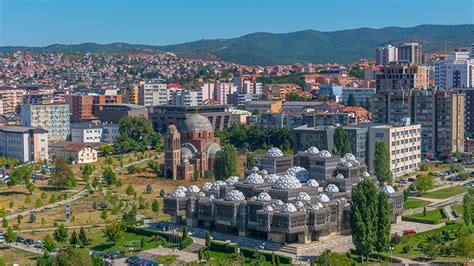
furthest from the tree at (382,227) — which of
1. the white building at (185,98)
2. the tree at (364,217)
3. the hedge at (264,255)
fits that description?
the white building at (185,98)

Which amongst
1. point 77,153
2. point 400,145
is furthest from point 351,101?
point 77,153

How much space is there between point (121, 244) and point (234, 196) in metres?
4.50

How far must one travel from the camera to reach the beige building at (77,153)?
49.9m

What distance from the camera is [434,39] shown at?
17875cm

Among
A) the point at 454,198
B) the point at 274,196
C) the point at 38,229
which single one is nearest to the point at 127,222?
the point at 38,229

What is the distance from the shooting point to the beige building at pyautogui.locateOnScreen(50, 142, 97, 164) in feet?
164

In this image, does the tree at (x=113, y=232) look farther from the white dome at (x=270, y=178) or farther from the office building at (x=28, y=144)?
the office building at (x=28, y=144)

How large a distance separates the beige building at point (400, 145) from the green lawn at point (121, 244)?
15.7 m

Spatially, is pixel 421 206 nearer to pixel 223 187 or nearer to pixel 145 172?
pixel 223 187

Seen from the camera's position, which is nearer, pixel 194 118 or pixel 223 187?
pixel 223 187

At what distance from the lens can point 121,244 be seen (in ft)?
97.0

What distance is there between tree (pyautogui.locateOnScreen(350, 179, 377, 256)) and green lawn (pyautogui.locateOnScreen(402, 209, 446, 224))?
6.45 meters

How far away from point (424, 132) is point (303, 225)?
73.6 ft

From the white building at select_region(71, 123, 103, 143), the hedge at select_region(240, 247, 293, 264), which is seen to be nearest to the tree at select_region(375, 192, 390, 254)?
the hedge at select_region(240, 247, 293, 264)
